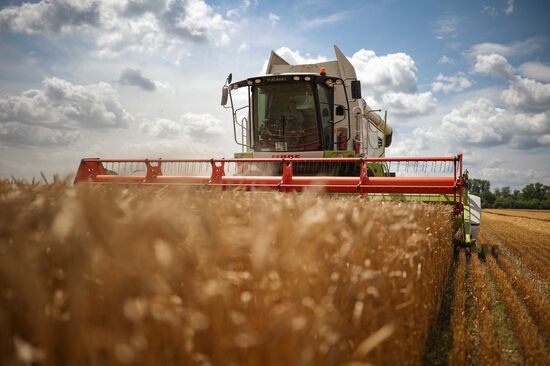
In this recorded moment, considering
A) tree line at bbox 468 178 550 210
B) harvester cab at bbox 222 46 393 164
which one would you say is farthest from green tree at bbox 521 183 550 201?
harvester cab at bbox 222 46 393 164

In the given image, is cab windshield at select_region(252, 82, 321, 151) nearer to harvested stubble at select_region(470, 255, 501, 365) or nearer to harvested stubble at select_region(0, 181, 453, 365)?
harvested stubble at select_region(470, 255, 501, 365)

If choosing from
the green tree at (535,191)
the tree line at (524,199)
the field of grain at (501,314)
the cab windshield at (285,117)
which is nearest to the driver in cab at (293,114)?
the cab windshield at (285,117)

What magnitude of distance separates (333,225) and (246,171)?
6.37 metres

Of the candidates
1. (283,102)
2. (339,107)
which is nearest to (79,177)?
(283,102)

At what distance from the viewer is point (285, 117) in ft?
27.5

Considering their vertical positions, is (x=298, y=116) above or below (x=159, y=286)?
above

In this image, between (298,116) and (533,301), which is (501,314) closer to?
(533,301)

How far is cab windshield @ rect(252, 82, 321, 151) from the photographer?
815 cm

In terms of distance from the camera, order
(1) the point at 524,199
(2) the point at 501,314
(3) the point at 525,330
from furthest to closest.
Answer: (1) the point at 524,199 → (2) the point at 501,314 → (3) the point at 525,330

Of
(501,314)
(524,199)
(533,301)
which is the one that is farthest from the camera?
(524,199)

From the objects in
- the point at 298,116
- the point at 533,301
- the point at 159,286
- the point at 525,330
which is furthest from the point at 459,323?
the point at 298,116

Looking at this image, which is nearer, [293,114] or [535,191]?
[293,114]

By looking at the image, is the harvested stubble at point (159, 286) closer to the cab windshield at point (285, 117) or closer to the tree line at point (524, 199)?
the cab windshield at point (285, 117)

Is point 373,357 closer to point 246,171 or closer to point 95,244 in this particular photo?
point 95,244
